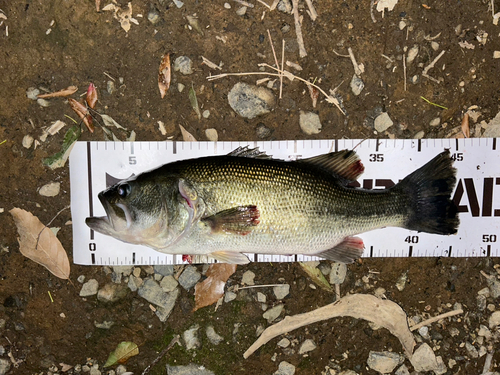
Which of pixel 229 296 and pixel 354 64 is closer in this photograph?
pixel 354 64

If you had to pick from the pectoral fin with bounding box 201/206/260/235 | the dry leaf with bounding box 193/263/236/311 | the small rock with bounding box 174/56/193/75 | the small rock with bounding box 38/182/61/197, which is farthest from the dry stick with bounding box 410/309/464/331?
the small rock with bounding box 38/182/61/197

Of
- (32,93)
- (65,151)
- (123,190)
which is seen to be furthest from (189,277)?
(32,93)

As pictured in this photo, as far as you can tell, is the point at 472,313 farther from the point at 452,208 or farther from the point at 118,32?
the point at 118,32

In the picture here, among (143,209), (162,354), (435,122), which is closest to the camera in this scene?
(143,209)

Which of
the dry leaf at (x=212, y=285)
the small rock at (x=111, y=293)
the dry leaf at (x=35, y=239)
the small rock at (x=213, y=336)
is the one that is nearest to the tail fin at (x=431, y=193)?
the dry leaf at (x=212, y=285)

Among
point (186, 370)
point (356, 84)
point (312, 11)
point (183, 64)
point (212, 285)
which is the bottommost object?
point (186, 370)

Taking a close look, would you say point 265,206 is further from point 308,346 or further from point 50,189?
point 50,189

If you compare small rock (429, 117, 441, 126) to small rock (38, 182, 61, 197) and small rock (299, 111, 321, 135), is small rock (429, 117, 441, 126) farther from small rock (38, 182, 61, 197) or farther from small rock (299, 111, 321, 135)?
small rock (38, 182, 61, 197)
